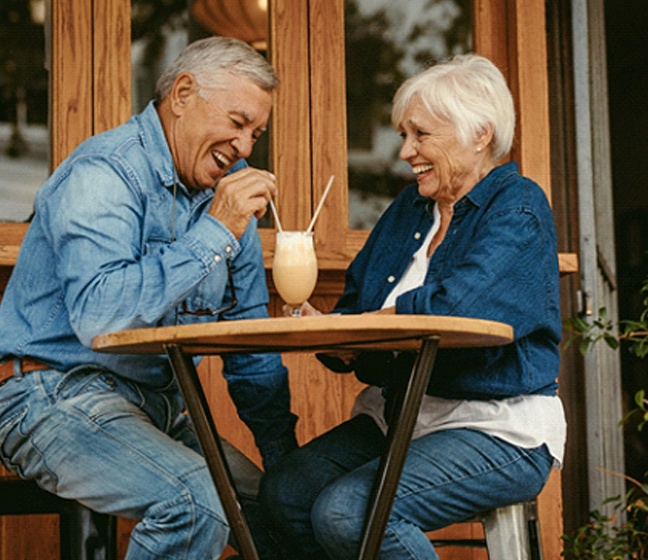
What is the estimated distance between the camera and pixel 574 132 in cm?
396

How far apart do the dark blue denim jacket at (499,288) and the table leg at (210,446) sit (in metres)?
0.56

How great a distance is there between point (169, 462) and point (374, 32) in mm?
2628

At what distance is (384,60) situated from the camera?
4.30m

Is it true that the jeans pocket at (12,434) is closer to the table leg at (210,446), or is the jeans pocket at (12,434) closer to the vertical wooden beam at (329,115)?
the table leg at (210,446)

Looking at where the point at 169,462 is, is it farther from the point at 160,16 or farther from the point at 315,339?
the point at 160,16

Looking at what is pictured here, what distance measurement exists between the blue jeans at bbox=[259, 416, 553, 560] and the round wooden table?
0.44 ft

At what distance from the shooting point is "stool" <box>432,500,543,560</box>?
2172 millimetres

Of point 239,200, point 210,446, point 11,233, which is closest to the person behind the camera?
point 210,446

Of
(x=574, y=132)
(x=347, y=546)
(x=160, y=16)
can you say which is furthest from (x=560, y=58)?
(x=347, y=546)

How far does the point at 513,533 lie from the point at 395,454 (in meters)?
0.46

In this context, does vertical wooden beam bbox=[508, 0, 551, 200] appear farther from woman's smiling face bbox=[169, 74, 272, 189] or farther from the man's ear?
the man's ear

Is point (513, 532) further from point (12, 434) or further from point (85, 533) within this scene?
point (12, 434)

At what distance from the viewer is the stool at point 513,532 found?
7.13 ft

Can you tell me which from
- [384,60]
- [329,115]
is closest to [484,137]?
[329,115]
